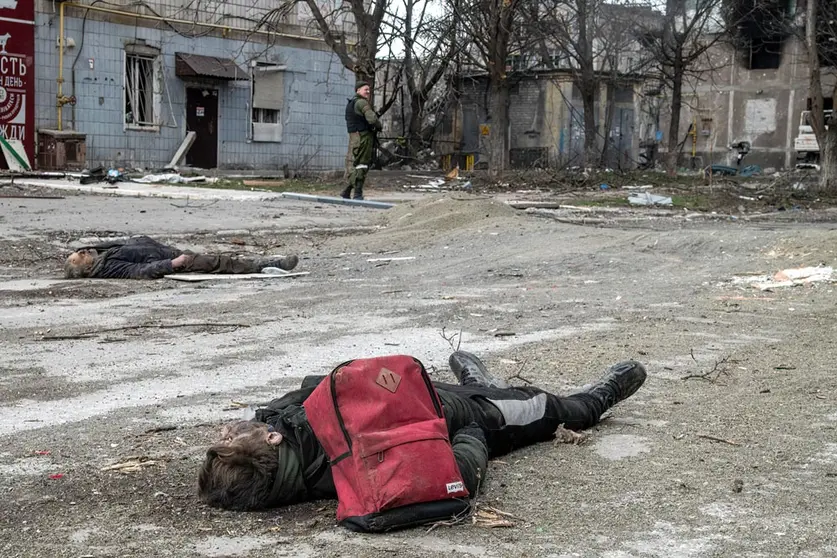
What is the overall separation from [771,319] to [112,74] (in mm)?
20307

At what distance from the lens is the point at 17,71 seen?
22562 mm

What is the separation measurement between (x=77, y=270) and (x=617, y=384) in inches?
248

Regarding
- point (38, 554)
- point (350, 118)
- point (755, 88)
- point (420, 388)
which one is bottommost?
point (38, 554)

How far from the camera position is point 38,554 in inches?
120

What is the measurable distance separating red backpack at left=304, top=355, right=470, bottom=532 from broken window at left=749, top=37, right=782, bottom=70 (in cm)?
3947

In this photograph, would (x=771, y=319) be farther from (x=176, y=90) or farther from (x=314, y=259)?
(x=176, y=90)

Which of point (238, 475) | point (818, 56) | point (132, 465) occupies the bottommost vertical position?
point (132, 465)

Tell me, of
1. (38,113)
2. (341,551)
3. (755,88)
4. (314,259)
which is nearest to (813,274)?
(314,259)

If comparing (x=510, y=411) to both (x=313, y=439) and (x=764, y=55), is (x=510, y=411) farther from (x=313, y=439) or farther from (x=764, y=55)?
(x=764, y=55)

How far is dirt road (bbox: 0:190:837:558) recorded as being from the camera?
10.8 ft

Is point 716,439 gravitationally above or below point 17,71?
below

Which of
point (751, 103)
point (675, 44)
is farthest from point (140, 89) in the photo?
point (751, 103)

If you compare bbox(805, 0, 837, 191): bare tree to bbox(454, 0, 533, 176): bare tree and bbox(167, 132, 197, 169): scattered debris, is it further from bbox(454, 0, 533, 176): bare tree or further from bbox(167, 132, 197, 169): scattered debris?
bbox(167, 132, 197, 169): scattered debris

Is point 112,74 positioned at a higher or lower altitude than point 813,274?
higher
